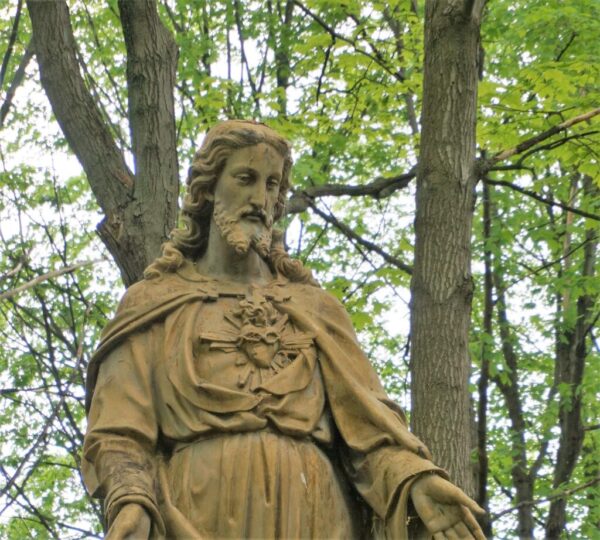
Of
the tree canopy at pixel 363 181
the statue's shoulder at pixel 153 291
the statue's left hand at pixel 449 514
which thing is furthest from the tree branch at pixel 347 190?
the statue's left hand at pixel 449 514

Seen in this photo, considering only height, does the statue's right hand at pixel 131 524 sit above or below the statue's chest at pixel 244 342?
below

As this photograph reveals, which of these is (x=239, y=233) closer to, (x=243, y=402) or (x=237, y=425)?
(x=243, y=402)

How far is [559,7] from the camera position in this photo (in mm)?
14320

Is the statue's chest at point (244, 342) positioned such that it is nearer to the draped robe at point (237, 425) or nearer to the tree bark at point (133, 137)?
the draped robe at point (237, 425)

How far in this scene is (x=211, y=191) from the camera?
7328 mm

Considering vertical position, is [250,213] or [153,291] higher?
[250,213]

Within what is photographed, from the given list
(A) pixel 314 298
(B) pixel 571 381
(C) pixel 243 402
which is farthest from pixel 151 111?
(C) pixel 243 402

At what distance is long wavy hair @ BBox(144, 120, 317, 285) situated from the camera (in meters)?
7.19

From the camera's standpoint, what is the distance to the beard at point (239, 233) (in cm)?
718

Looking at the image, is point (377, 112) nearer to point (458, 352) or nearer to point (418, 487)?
point (458, 352)

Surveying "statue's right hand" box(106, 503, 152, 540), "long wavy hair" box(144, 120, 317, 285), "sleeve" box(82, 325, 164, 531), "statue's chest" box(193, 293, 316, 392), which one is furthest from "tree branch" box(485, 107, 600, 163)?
"statue's right hand" box(106, 503, 152, 540)

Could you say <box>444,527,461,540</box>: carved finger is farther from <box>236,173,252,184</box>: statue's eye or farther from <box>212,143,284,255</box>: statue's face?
<box>236,173,252,184</box>: statue's eye

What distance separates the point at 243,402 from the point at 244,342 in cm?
33

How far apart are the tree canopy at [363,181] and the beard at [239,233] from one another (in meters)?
3.65
